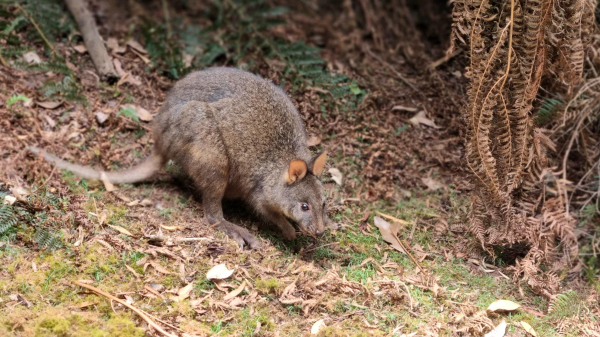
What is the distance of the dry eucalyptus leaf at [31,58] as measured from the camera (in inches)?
→ 288

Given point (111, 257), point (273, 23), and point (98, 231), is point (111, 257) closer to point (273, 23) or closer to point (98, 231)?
point (98, 231)

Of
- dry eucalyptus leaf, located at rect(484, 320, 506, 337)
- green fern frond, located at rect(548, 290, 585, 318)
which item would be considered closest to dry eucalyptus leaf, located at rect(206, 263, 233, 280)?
dry eucalyptus leaf, located at rect(484, 320, 506, 337)

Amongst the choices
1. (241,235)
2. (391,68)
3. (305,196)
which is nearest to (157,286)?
(241,235)

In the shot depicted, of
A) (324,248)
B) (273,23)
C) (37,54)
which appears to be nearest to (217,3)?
(273,23)

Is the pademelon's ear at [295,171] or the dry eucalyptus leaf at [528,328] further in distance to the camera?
the pademelon's ear at [295,171]

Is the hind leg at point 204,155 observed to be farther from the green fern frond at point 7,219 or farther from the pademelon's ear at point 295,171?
the green fern frond at point 7,219

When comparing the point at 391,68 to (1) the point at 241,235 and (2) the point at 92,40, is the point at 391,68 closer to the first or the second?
(1) the point at 241,235

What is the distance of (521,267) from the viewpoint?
5594mm

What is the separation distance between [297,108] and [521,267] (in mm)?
3040

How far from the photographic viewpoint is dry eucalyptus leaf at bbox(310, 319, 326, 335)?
4.70 m

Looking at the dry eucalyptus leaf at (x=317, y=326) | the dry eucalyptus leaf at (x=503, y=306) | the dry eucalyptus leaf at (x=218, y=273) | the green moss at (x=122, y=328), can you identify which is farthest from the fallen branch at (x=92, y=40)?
the dry eucalyptus leaf at (x=503, y=306)

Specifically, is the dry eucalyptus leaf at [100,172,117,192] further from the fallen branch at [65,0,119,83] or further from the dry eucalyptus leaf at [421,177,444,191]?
the dry eucalyptus leaf at [421,177,444,191]

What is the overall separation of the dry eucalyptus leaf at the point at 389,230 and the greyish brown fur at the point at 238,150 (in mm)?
647

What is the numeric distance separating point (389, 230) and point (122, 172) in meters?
2.89
